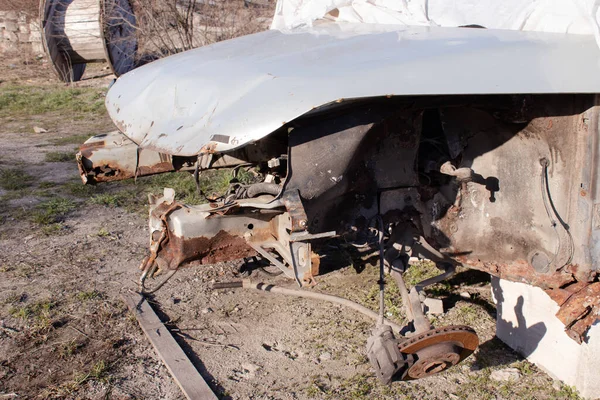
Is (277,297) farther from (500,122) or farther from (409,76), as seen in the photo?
(409,76)

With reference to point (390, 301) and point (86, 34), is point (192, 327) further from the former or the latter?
point (86, 34)

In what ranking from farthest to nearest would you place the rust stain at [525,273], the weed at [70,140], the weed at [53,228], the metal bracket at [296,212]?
1. the weed at [70,140]
2. the weed at [53,228]
3. the rust stain at [525,273]
4. the metal bracket at [296,212]

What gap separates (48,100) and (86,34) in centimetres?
146

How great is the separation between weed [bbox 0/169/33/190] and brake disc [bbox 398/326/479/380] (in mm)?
4719

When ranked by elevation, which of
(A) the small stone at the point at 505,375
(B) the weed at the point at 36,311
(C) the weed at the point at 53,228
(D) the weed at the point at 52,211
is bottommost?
(D) the weed at the point at 52,211

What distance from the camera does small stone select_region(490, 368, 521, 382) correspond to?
117 inches

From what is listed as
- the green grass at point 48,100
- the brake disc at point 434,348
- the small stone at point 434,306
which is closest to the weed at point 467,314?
the small stone at point 434,306

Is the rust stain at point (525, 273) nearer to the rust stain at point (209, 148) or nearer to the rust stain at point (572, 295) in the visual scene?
the rust stain at point (572, 295)

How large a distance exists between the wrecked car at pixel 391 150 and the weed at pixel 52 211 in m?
2.31

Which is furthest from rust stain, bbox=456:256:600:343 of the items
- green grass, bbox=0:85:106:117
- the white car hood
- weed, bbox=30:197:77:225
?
green grass, bbox=0:85:106:117

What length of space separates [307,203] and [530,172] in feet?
3.32

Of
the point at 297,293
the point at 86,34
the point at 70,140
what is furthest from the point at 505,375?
the point at 86,34

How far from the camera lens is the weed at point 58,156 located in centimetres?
691

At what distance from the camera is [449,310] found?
144 inches
